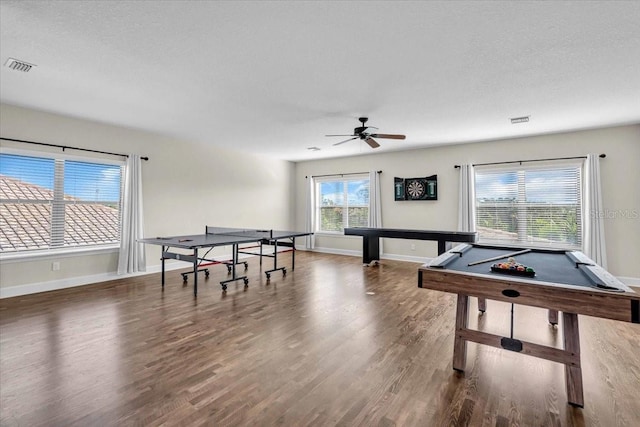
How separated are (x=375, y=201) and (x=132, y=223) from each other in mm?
5013

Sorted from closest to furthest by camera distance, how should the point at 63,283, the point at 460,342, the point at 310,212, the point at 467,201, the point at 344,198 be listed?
the point at 460,342 < the point at 63,283 < the point at 467,201 < the point at 344,198 < the point at 310,212

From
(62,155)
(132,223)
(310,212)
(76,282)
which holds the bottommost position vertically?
(76,282)

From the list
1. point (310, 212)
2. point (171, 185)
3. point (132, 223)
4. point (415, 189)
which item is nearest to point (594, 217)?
point (415, 189)

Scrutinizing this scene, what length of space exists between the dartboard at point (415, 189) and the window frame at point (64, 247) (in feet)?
18.5

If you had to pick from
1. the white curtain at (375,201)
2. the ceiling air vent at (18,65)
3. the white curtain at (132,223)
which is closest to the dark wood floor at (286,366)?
the white curtain at (132,223)

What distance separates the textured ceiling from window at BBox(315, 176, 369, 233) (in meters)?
3.12

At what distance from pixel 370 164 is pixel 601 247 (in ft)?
14.8

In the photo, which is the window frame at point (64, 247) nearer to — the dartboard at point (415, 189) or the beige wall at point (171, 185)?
the beige wall at point (171, 185)

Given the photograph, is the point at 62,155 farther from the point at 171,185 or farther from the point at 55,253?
the point at 171,185

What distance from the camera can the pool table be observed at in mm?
1615

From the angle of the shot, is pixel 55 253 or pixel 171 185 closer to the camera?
pixel 55 253

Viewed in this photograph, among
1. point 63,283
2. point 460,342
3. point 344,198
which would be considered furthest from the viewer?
point 344,198

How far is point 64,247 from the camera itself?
14.6 feet

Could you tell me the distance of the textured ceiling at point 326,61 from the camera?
208 centimetres
